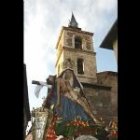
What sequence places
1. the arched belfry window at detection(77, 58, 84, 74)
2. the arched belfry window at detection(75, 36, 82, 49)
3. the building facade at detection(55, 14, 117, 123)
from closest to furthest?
the building facade at detection(55, 14, 117, 123) → the arched belfry window at detection(77, 58, 84, 74) → the arched belfry window at detection(75, 36, 82, 49)

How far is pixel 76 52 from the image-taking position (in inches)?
1016

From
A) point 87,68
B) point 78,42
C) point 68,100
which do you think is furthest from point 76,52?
point 68,100

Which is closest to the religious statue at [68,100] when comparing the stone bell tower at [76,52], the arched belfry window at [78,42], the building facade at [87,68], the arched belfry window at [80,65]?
the building facade at [87,68]

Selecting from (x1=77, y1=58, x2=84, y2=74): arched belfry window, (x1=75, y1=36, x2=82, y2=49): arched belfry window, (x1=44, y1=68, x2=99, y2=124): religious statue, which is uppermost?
(x1=75, y1=36, x2=82, y2=49): arched belfry window

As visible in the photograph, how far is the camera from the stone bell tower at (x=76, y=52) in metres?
24.5

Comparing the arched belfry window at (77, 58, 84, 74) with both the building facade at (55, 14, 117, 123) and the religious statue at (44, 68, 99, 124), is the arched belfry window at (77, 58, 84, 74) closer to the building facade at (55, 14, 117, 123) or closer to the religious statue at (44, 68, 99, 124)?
the building facade at (55, 14, 117, 123)

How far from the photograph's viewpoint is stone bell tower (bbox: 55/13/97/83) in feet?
80.3

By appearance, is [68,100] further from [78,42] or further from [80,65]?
[78,42]

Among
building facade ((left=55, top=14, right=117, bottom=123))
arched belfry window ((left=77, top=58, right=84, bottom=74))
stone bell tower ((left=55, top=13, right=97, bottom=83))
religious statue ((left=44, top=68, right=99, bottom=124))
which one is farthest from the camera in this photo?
arched belfry window ((left=77, top=58, right=84, bottom=74))

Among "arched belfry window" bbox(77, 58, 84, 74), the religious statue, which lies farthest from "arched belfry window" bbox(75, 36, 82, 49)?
the religious statue

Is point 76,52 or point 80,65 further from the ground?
point 76,52

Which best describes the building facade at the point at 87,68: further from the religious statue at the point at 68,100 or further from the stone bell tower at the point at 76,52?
the religious statue at the point at 68,100
